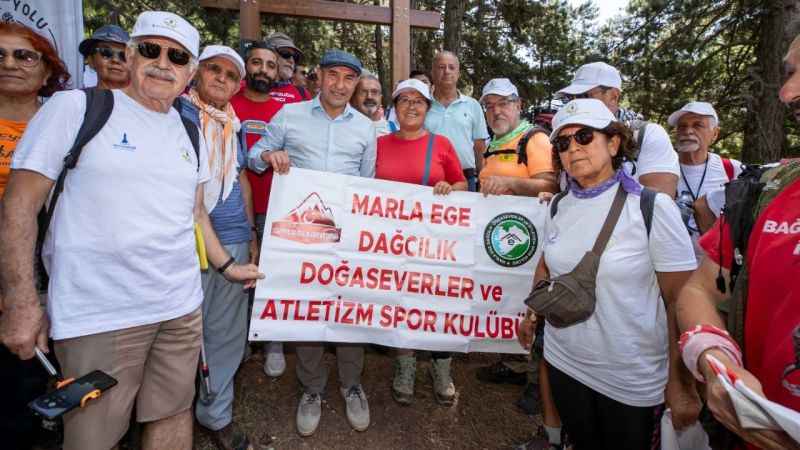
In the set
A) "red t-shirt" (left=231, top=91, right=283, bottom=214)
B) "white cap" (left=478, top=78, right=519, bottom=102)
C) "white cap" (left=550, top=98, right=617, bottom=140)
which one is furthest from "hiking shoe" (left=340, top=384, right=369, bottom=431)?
"white cap" (left=478, top=78, right=519, bottom=102)

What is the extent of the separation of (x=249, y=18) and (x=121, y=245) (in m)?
4.49

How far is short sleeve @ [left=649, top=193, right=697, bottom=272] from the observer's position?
1.96 m

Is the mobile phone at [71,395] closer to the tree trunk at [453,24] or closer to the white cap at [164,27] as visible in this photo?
the white cap at [164,27]

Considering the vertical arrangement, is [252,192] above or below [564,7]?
below

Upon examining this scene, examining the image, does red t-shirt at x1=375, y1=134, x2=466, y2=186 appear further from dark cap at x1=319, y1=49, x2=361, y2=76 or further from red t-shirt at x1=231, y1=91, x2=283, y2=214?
red t-shirt at x1=231, y1=91, x2=283, y2=214

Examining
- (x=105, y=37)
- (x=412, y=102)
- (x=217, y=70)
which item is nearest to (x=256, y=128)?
(x=217, y=70)

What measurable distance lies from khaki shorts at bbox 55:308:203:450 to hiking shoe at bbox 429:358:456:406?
2.05 m

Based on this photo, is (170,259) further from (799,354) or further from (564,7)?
(564,7)

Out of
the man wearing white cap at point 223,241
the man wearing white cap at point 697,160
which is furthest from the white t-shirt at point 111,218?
the man wearing white cap at point 697,160

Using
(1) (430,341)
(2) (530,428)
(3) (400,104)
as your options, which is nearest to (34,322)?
(1) (430,341)

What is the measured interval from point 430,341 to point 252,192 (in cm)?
192

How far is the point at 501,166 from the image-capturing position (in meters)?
3.41

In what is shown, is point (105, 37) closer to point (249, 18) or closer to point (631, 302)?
point (249, 18)

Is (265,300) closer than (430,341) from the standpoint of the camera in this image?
Yes
